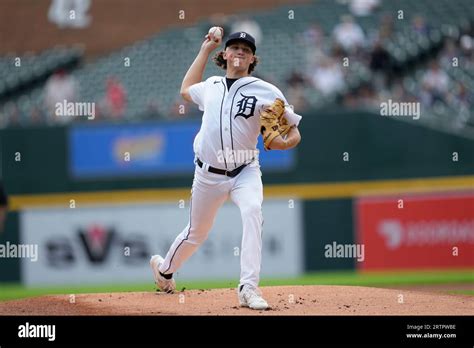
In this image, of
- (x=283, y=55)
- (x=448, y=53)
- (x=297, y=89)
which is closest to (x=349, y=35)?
(x=283, y=55)

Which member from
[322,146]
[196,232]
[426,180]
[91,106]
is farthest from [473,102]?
[196,232]

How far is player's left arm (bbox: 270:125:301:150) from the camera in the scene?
5.61m

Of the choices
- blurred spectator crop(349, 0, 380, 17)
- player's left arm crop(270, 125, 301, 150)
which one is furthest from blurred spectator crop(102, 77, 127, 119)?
player's left arm crop(270, 125, 301, 150)

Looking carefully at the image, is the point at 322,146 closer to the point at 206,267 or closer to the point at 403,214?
the point at 403,214

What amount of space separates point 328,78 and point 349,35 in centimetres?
75

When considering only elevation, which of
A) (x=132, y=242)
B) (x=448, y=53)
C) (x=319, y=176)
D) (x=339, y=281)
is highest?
(x=448, y=53)

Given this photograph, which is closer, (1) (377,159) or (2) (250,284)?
(2) (250,284)

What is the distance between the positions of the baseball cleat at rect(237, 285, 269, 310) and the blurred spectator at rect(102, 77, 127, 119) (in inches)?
264

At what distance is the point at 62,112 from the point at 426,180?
489cm

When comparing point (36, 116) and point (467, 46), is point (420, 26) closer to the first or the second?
point (467, 46)

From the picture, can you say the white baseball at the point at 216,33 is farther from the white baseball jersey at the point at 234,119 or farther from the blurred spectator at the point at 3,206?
the blurred spectator at the point at 3,206

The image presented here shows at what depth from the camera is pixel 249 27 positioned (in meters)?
12.9

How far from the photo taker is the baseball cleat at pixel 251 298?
18.3ft

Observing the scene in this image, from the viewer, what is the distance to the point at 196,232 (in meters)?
6.06
